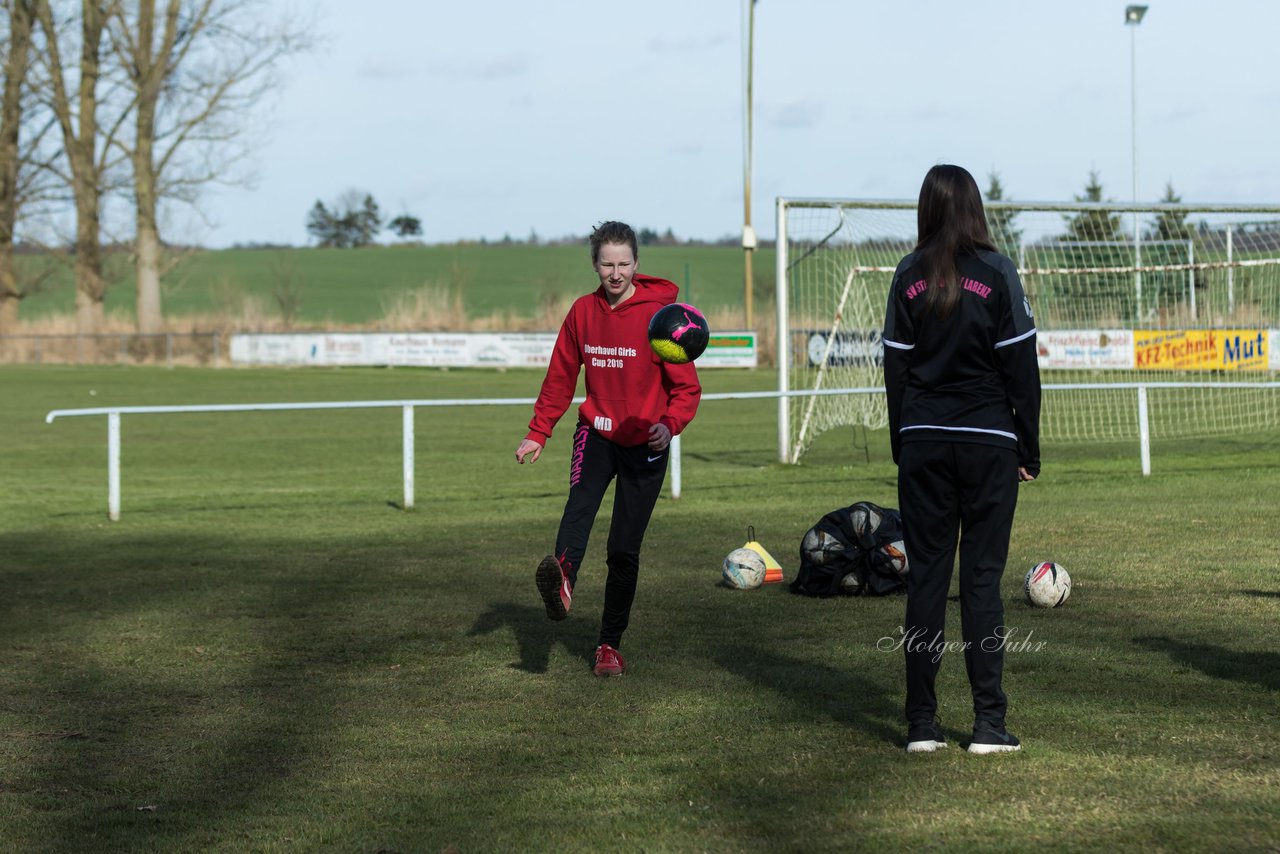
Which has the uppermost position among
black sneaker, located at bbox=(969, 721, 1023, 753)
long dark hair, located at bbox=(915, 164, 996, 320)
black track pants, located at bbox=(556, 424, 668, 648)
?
long dark hair, located at bbox=(915, 164, 996, 320)

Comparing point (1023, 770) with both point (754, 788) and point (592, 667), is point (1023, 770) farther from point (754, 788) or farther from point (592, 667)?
point (592, 667)

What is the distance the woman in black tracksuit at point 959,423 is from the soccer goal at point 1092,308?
12.3 meters

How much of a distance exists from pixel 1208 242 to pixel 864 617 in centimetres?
1494

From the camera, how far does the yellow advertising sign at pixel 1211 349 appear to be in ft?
68.5

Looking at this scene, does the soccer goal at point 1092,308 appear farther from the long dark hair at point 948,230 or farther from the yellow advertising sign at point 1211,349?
the long dark hair at point 948,230

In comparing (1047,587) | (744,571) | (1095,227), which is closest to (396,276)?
(1095,227)

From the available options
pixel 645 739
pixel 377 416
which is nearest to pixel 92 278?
pixel 377 416

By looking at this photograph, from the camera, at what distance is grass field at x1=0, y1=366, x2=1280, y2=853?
452 cm

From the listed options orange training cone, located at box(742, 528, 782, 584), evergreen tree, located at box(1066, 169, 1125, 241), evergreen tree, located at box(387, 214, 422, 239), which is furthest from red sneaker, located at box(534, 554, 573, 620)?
evergreen tree, located at box(387, 214, 422, 239)

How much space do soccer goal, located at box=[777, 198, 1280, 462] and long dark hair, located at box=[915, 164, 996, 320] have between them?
1252 cm

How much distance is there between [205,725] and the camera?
598cm

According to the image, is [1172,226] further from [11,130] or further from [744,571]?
[11,130]

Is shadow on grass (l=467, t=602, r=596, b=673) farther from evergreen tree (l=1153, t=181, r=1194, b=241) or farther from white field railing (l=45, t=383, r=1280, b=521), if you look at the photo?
evergreen tree (l=1153, t=181, r=1194, b=241)

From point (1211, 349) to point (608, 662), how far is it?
16.9 metres
